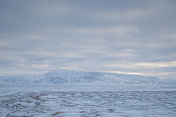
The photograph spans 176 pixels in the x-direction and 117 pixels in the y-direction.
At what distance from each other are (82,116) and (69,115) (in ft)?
2.59

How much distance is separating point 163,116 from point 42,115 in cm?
706

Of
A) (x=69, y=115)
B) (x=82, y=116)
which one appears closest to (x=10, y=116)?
(x=69, y=115)

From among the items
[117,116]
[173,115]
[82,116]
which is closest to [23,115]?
[82,116]

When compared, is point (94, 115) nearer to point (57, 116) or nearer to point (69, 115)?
point (69, 115)

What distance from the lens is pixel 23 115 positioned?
419 inches

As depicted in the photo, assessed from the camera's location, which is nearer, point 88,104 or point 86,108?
point 86,108

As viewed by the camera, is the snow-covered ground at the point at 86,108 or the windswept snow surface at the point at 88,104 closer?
the snow-covered ground at the point at 86,108

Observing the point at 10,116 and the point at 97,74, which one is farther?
the point at 97,74

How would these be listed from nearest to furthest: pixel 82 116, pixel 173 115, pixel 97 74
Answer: pixel 82 116 < pixel 173 115 < pixel 97 74

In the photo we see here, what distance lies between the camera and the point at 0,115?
1066 cm

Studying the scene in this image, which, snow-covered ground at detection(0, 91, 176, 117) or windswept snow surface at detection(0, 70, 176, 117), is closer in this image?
snow-covered ground at detection(0, 91, 176, 117)

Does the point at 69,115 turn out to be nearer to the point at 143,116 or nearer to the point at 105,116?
the point at 105,116

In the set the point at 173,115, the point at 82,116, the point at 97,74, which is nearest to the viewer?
the point at 82,116

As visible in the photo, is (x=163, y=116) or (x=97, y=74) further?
(x=97, y=74)
